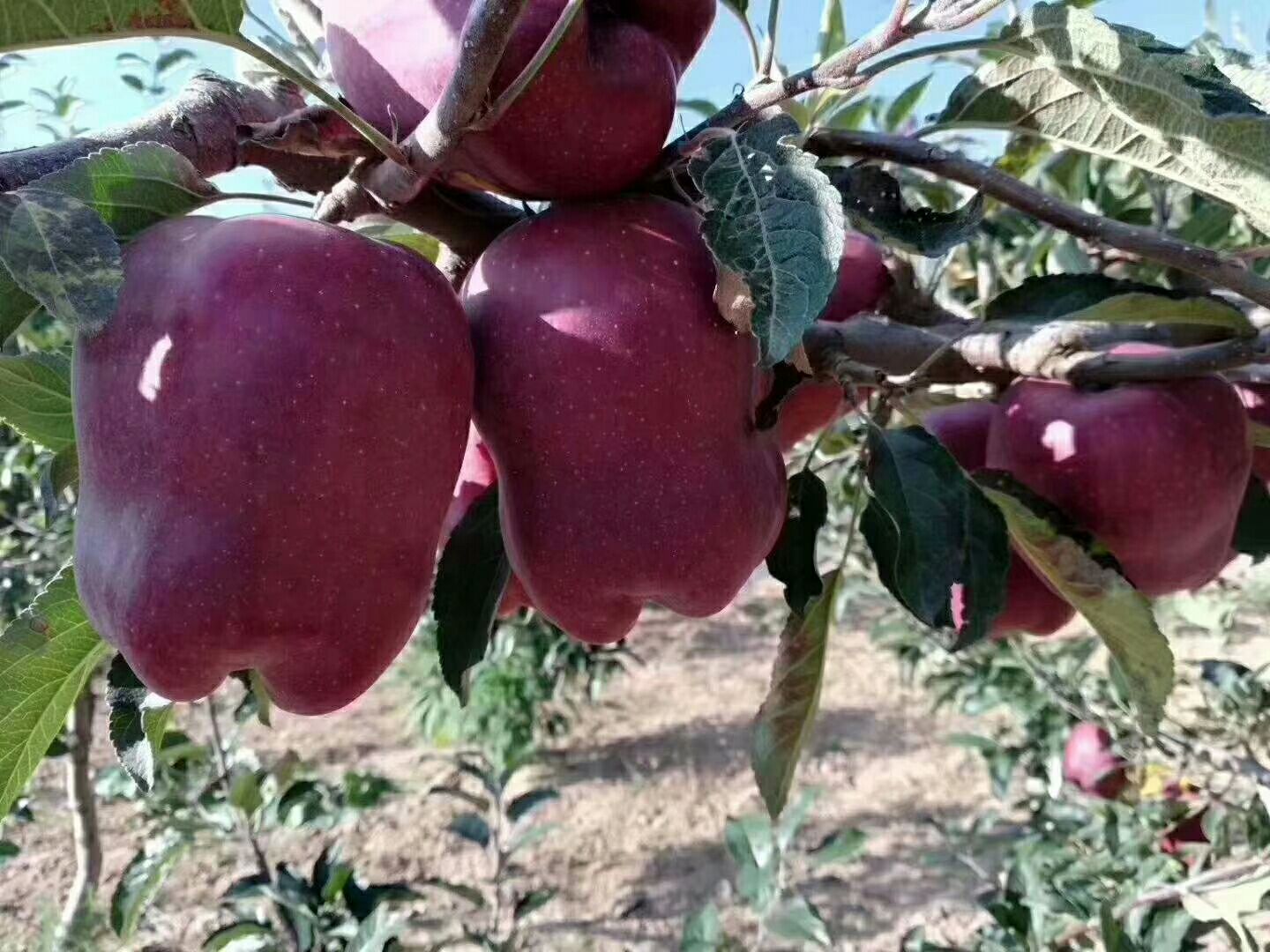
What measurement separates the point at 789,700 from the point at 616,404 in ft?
1.10

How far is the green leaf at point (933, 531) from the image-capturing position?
57 centimetres

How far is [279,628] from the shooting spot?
42 centimetres

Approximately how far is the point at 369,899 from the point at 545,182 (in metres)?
1.31

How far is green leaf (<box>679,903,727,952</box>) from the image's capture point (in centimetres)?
150

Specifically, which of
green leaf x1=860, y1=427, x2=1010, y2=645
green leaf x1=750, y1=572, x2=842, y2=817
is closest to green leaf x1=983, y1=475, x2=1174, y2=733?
green leaf x1=860, y1=427, x2=1010, y2=645

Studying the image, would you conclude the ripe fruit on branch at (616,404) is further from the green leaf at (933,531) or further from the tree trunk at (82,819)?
the tree trunk at (82,819)

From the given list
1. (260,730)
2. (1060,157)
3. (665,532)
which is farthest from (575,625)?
(260,730)

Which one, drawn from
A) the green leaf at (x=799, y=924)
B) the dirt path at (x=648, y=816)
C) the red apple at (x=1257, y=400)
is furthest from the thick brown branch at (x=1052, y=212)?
the dirt path at (x=648, y=816)

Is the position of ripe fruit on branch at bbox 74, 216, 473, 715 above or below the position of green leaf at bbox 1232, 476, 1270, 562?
above

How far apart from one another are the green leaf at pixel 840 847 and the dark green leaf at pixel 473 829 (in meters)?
0.68

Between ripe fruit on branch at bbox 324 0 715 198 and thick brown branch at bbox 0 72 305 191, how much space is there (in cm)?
5

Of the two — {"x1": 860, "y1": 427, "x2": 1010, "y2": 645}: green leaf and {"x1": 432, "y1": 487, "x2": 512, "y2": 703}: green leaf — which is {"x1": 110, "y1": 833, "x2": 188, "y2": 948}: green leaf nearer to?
{"x1": 432, "y1": 487, "x2": 512, "y2": 703}: green leaf

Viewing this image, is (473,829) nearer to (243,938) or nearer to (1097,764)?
(243,938)

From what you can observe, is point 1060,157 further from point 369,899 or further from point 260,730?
point 260,730
